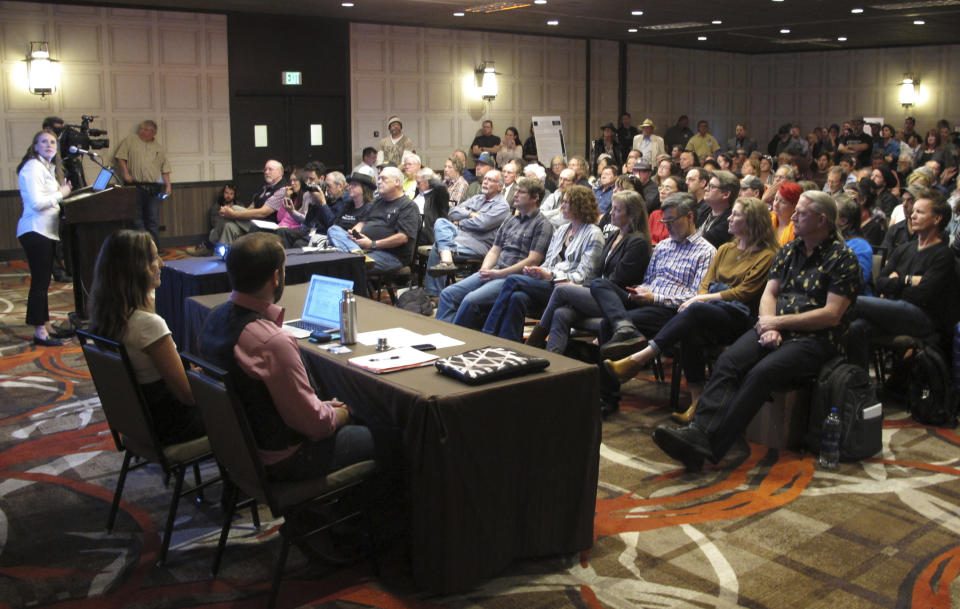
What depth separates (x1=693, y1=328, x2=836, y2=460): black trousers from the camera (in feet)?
13.8

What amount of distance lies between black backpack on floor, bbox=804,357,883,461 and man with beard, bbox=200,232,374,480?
2440mm

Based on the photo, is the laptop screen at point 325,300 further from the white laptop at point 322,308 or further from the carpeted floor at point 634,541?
the carpeted floor at point 634,541

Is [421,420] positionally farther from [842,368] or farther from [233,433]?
[842,368]

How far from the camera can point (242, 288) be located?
2.89 meters

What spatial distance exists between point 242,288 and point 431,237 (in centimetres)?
505

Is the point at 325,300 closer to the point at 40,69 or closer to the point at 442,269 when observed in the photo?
the point at 442,269

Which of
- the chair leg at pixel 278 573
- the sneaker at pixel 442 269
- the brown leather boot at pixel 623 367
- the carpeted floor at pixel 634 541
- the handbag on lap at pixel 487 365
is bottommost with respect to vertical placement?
the carpeted floor at pixel 634 541

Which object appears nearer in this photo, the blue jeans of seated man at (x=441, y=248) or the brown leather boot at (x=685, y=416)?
the brown leather boot at (x=685, y=416)

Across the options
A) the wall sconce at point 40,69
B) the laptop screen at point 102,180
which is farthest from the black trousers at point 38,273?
the wall sconce at point 40,69

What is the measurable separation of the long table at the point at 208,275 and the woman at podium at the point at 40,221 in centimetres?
144

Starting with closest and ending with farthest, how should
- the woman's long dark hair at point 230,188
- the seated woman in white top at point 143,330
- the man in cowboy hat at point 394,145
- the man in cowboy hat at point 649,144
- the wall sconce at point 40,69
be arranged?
1. the seated woman in white top at point 143,330
2. the wall sconce at point 40,69
3. the woman's long dark hair at point 230,188
4. the man in cowboy hat at point 394,145
5. the man in cowboy hat at point 649,144

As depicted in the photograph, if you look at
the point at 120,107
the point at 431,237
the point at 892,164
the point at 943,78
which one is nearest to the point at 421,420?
the point at 431,237

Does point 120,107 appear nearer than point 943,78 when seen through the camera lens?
Yes

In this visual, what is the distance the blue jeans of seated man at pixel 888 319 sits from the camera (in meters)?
4.92
